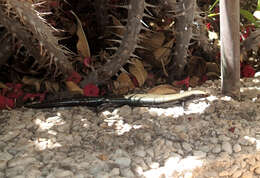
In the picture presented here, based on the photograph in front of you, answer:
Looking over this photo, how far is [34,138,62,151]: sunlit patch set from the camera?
163cm

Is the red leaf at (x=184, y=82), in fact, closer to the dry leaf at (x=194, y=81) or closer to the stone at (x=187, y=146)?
the dry leaf at (x=194, y=81)

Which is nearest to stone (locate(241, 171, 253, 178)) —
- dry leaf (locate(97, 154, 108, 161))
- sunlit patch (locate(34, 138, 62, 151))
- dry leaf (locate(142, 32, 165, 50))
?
dry leaf (locate(97, 154, 108, 161))

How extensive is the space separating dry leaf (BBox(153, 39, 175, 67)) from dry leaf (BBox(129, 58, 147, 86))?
0.52ft

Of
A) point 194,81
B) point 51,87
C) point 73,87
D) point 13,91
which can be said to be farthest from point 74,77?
point 194,81

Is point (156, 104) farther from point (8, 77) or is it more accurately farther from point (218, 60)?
point (8, 77)

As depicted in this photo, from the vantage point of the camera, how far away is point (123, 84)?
2344 mm

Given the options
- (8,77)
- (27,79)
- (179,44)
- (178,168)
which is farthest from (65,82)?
(178,168)

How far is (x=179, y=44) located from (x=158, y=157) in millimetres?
985

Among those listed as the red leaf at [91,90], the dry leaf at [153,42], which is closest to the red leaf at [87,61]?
the red leaf at [91,90]

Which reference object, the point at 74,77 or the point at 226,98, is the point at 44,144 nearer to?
the point at 74,77

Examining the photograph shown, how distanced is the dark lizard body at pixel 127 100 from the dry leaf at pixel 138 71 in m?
0.24

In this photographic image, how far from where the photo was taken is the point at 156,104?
2068 millimetres

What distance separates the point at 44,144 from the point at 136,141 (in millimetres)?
488

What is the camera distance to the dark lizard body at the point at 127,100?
6.68 ft
